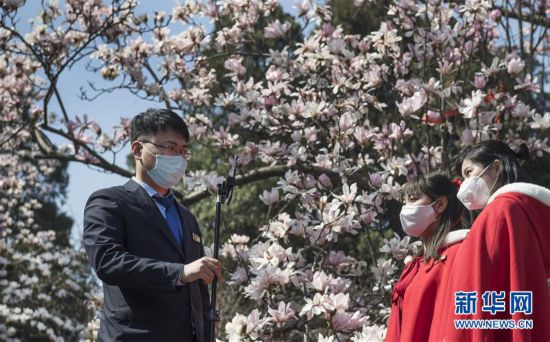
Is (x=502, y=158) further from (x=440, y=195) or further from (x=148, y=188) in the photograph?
(x=148, y=188)

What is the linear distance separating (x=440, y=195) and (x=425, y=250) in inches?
8.2

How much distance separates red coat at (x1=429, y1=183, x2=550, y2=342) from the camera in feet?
7.38

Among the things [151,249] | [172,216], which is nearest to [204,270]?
[151,249]

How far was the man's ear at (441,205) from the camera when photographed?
2785mm

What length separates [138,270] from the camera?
7.32 ft

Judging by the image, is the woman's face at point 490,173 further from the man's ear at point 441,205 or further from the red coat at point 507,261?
the man's ear at point 441,205

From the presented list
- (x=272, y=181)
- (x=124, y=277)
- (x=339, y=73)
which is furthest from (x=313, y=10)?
(x=272, y=181)

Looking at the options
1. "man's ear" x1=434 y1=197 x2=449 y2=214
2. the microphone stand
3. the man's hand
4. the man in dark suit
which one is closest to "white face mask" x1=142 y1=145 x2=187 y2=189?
the man in dark suit

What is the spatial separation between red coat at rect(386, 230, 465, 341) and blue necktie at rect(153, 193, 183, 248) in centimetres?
82

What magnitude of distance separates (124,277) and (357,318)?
4.04ft

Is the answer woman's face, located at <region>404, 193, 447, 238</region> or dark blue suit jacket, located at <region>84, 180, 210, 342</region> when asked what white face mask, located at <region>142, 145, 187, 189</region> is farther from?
woman's face, located at <region>404, 193, 447, 238</region>

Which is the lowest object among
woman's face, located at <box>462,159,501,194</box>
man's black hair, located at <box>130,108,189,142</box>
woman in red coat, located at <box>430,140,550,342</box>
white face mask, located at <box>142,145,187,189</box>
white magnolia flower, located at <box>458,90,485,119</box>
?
woman in red coat, located at <box>430,140,550,342</box>

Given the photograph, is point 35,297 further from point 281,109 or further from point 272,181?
point 281,109

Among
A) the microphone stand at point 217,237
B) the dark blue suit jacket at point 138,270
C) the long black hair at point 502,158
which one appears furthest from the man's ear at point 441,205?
the dark blue suit jacket at point 138,270
